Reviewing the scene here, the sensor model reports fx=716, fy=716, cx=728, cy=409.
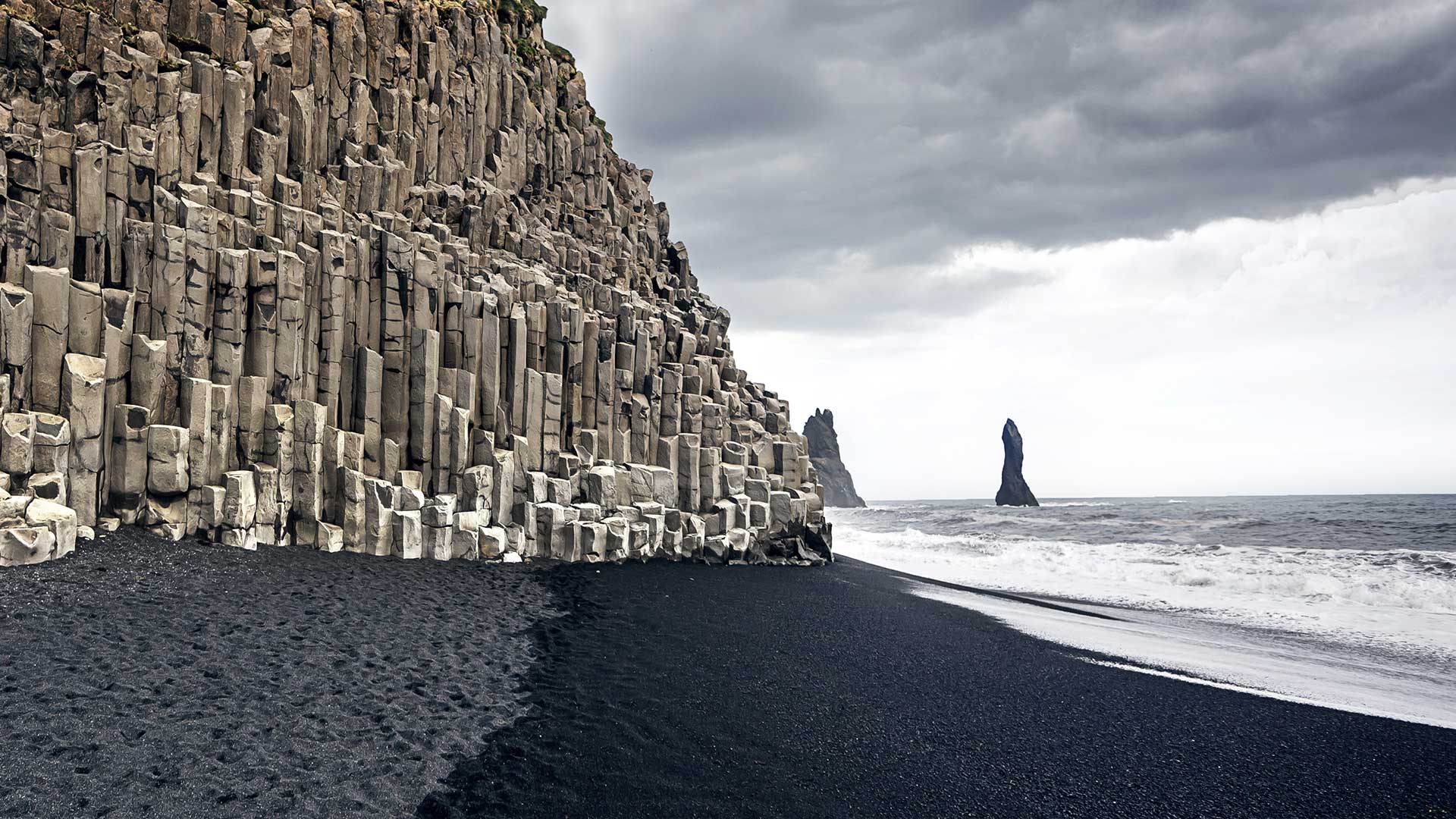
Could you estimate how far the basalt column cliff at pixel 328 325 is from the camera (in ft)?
49.4

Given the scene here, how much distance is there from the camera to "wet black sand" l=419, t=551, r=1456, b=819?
7301 mm

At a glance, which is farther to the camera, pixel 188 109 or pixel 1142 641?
pixel 188 109

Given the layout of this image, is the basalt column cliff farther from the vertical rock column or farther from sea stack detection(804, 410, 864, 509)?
sea stack detection(804, 410, 864, 509)

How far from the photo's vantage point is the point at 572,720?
29.2 ft

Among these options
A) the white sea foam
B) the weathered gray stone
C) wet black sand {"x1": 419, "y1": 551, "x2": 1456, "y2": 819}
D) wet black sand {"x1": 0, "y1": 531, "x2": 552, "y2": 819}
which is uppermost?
the weathered gray stone

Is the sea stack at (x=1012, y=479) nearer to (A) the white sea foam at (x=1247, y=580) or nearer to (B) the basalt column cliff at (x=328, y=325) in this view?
(A) the white sea foam at (x=1247, y=580)

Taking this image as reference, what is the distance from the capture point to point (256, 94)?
20922 millimetres

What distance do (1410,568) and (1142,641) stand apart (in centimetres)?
1787

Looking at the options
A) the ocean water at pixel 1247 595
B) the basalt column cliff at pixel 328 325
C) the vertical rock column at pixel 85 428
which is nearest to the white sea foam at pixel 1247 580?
the ocean water at pixel 1247 595

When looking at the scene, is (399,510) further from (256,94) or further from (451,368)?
(256,94)

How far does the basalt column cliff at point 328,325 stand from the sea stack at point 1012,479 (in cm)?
9141

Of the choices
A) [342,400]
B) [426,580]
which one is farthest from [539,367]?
[426,580]

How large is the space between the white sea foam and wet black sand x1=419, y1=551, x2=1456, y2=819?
9.52m

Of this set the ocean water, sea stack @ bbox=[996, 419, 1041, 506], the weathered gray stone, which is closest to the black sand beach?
the weathered gray stone
